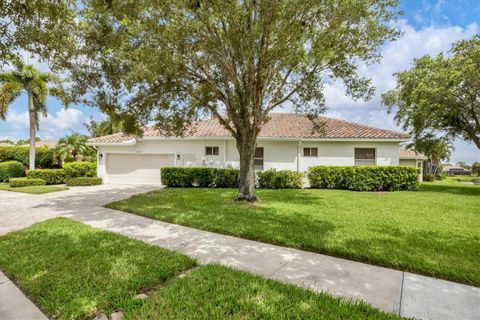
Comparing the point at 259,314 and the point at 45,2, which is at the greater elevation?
the point at 45,2

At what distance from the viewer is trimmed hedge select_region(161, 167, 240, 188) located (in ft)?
51.7

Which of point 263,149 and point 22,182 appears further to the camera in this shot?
point 263,149

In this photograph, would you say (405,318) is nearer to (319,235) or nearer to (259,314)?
(259,314)

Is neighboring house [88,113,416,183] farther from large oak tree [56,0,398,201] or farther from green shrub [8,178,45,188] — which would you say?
large oak tree [56,0,398,201]

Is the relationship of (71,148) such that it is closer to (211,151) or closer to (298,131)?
(211,151)

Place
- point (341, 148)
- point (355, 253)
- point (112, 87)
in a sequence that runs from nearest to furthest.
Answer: point (355, 253), point (112, 87), point (341, 148)

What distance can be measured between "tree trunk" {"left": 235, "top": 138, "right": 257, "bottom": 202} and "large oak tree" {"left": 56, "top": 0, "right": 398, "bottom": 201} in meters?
0.04

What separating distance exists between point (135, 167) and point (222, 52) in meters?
13.1

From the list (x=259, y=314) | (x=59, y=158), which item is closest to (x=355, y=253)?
(x=259, y=314)

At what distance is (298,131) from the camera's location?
1739 cm

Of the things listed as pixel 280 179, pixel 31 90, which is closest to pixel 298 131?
pixel 280 179

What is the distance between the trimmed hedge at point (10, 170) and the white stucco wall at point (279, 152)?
11310mm

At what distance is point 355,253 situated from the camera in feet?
15.7

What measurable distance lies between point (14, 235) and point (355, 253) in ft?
24.5
